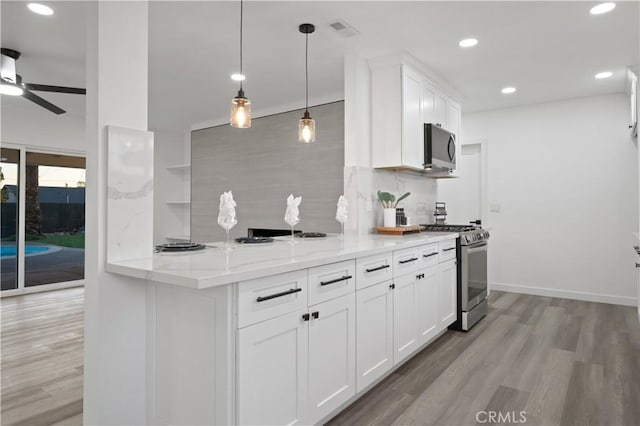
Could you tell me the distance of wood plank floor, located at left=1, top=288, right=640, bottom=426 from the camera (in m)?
2.08

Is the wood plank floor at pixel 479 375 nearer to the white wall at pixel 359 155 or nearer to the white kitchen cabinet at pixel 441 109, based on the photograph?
the white wall at pixel 359 155

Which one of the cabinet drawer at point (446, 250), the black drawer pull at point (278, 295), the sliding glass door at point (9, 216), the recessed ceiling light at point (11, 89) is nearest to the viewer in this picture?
the black drawer pull at point (278, 295)

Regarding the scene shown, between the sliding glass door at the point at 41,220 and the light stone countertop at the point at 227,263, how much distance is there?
4527mm

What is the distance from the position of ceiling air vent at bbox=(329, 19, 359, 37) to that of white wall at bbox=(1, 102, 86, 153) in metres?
4.51

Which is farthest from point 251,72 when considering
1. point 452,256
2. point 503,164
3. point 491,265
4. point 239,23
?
point 491,265

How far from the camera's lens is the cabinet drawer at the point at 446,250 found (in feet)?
10.6

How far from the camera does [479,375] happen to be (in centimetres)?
255

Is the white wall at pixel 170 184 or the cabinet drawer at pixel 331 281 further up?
the white wall at pixel 170 184

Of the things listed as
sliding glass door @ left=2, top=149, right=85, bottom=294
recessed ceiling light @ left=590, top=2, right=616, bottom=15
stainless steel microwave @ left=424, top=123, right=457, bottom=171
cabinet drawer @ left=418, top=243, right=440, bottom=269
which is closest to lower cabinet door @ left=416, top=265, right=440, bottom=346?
cabinet drawer @ left=418, top=243, right=440, bottom=269

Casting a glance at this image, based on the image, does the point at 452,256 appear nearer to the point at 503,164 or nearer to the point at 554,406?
the point at 554,406

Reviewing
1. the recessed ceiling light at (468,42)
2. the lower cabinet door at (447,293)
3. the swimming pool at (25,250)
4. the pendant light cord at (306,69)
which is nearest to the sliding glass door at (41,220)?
the swimming pool at (25,250)

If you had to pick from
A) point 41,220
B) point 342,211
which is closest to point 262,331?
point 342,211

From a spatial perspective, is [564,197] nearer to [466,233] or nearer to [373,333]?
[466,233]

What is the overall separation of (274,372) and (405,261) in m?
1.35
